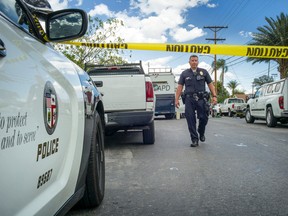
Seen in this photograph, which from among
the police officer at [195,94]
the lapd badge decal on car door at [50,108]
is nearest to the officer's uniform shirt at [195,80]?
the police officer at [195,94]

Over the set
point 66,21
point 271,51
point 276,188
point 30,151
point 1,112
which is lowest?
point 276,188

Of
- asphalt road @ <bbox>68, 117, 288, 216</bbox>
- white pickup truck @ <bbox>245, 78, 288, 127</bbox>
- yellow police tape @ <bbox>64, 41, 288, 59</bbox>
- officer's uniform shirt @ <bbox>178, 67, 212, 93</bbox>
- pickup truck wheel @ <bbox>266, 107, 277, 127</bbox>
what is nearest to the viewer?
asphalt road @ <bbox>68, 117, 288, 216</bbox>

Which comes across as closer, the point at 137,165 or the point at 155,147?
the point at 137,165

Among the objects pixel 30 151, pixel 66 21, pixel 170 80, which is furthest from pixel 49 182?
pixel 170 80

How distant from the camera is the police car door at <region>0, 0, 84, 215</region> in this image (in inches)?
53.9

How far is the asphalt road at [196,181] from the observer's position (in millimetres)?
3307

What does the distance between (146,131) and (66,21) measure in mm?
5559

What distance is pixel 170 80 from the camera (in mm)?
23969

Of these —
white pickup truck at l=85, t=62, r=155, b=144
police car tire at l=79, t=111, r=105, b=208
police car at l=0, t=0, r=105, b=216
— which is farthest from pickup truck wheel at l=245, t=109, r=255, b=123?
police car at l=0, t=0, r=105, b=216

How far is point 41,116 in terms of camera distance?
1728 millimetres

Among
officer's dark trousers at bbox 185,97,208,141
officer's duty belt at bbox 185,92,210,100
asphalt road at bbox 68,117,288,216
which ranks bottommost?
asphalt road at bbox 68,117,288,216

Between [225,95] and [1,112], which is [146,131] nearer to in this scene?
→ [1,112]

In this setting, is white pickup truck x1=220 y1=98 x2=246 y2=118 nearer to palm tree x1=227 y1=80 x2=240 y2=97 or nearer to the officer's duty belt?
the officer's duty belt

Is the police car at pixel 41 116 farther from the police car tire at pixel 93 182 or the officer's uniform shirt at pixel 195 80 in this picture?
the officer's uniform shirt at pixel 195 80
